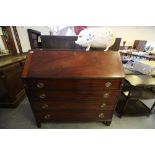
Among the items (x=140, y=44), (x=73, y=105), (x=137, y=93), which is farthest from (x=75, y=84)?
(x=140, y=44)

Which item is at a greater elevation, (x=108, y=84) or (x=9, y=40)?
(x=9, y=40)

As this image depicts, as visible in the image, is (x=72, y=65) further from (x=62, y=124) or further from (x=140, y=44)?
(x=140, y=44)

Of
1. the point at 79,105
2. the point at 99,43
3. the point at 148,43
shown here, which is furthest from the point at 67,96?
the point at 148,43

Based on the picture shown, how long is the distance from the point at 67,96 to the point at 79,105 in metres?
0.22

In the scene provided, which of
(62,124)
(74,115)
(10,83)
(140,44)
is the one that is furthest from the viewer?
(140,44)

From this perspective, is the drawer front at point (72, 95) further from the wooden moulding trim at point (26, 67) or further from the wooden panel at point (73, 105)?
the wooden moulding trim at point (26, 67)

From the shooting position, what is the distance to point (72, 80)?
1.08m

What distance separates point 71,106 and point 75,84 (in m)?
0.36

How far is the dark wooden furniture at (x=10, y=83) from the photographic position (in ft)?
5.10

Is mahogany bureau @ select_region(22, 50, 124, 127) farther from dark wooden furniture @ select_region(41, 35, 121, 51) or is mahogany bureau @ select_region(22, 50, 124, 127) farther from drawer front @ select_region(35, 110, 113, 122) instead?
dark wooden furniture @ select_region(41, 35, 121, 51)

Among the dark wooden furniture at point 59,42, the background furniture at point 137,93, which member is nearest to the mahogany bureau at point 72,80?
the dark wooden furniture at point 59,42

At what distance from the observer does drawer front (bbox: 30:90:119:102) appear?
118 cm

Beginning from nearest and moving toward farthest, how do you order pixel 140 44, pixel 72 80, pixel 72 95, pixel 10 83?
pixel 72 80
pixel 72 95
pixel 10 83
pixel 140 44

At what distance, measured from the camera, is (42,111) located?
133cm
